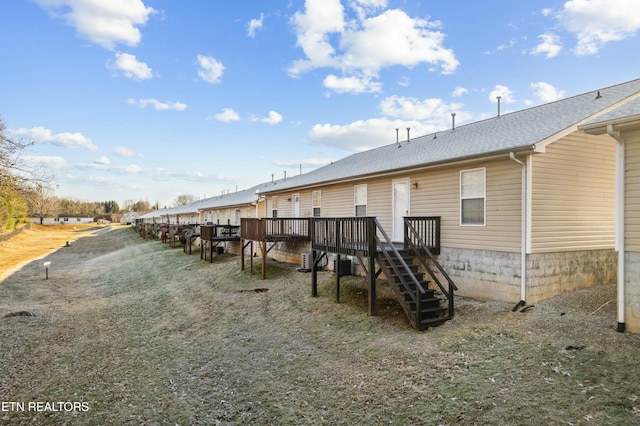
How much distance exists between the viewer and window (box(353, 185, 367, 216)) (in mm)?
12893

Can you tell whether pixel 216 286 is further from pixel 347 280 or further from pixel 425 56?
pixel 425 56

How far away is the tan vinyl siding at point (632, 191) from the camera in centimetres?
613

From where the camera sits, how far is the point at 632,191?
620cm

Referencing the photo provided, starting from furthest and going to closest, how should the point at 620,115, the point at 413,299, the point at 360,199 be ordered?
the point at 360,199
the point at 413,299
the point at 620,115

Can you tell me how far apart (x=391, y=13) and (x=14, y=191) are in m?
22.7

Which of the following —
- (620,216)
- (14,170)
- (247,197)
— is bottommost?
(620,216)

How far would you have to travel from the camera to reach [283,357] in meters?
7.12

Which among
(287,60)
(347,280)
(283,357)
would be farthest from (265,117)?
(283,357)

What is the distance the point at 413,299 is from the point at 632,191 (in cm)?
439

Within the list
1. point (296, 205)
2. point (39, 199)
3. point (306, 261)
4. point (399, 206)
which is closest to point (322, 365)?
point (399, 206)

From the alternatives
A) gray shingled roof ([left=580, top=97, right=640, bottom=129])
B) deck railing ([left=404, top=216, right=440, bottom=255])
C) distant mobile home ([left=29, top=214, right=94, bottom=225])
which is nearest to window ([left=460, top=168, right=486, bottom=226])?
deck railing ([left=404, top=216, right=440, bottom=255])

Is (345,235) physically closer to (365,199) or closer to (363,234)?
(363,234)

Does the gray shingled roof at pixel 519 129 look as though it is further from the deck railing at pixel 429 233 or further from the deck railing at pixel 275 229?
the deck railing at pixel 275 229

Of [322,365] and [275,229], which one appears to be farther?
[275,229]
